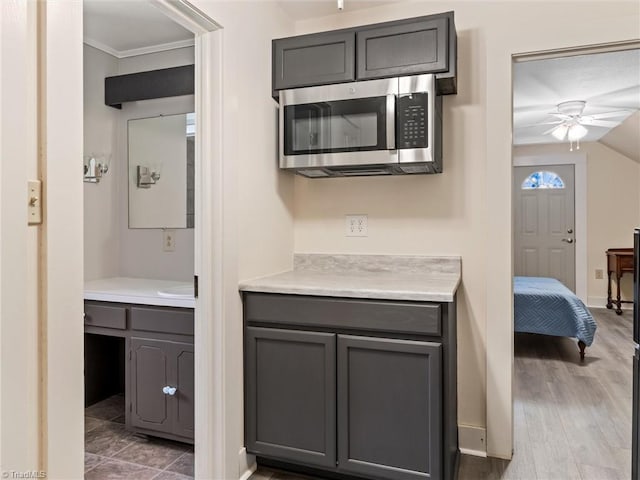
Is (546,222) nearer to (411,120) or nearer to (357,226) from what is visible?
(357,226)

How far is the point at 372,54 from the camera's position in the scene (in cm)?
205

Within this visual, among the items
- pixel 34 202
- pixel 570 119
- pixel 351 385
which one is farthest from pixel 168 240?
pixel 570 119

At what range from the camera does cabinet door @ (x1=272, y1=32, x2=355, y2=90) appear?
2.08 meters

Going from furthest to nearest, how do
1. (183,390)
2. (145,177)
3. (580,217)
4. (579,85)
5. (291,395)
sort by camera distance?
(580,217), (579,85), (145,177), (183,390), (291,395)

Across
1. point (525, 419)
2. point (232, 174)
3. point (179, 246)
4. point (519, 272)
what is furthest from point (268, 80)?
point (519, 272)

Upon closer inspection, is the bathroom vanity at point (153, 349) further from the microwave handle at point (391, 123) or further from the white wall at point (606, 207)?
the white wall at point (606, 207)

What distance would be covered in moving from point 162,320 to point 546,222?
18.5ft

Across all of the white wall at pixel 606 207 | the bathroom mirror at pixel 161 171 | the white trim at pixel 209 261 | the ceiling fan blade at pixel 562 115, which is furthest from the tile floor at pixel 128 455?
the white wall at pixel 606 207

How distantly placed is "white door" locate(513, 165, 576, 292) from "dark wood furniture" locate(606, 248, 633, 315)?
0.42 meters

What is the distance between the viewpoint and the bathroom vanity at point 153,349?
2174 mm

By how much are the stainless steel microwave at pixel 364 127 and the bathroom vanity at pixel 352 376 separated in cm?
56

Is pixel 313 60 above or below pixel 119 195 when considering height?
above

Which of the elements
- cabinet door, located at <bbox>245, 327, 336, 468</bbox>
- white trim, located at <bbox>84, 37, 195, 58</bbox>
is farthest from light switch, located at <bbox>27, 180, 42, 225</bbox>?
white trim, located at <bbox>84, 37, 195, 58</bbox>

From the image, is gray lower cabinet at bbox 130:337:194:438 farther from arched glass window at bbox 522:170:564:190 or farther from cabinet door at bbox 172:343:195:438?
arched glass window at bbox 522:170:564:190
